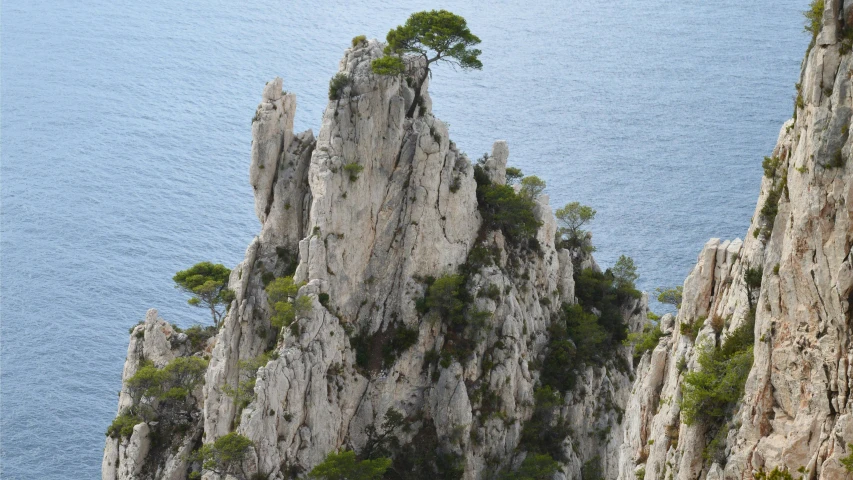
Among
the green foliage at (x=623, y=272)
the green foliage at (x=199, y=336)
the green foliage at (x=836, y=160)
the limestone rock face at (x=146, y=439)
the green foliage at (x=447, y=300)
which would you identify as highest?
the green foliage at (x=836, y=160)

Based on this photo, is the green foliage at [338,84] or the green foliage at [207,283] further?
the green foliage at [207,283]

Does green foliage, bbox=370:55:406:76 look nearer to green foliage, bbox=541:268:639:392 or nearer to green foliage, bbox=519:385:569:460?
green foliage, bbox=541:268:639:392

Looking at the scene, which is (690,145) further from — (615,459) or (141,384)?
(141,384)

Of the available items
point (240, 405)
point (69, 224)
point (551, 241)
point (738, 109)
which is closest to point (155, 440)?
point (240, 405)

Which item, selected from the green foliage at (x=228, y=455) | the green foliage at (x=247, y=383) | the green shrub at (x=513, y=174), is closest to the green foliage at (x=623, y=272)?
the green shrub at (x=513, y=174)

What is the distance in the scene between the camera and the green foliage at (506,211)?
85.1m

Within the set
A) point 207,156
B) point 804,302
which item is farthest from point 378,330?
point 207,156

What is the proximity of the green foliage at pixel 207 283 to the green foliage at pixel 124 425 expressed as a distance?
41.0 ft

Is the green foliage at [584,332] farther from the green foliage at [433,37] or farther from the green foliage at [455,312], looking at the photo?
the green foliage at [433,37]

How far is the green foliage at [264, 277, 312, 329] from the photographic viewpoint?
7300 centimetres

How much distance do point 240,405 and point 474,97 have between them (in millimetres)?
111121

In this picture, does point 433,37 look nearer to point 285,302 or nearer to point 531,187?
point 531,187

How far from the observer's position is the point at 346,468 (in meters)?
72.1

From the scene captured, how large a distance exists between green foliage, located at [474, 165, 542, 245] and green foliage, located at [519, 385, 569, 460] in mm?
13886
